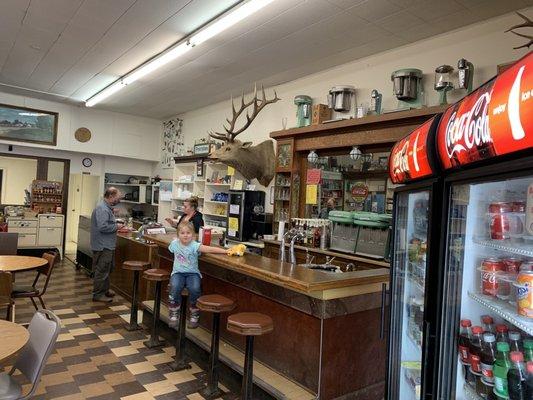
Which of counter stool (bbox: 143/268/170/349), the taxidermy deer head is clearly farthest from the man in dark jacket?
counter stool (bbox: 143/268/170/349)

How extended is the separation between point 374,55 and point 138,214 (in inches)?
278

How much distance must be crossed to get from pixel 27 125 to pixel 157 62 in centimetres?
474

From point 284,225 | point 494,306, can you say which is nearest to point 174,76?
point 284,225

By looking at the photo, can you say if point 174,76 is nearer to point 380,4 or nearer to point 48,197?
point 380,4

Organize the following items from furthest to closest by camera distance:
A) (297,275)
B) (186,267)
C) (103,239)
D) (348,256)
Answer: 1. (103,239)
2. (348,256)
3. (186,267)
4. (297,275)

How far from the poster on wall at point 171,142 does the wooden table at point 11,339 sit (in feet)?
23.2

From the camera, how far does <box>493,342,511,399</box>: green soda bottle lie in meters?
1.42

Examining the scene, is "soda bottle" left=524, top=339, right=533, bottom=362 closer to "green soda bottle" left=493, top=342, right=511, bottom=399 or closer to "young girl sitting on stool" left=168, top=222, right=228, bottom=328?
"green soda bottle" left=493, top=342, right=511, bottom=399

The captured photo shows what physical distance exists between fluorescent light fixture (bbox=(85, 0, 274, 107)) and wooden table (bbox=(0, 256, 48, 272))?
298 cm

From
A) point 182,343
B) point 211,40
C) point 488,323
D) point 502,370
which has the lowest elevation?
point 182,343

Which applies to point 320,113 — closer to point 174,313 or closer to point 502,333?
point 174,313

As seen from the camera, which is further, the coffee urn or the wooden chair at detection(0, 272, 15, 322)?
the coffee urn

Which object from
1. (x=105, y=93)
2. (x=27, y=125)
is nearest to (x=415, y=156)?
(x=105, y=93)

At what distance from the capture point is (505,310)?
1.40m
